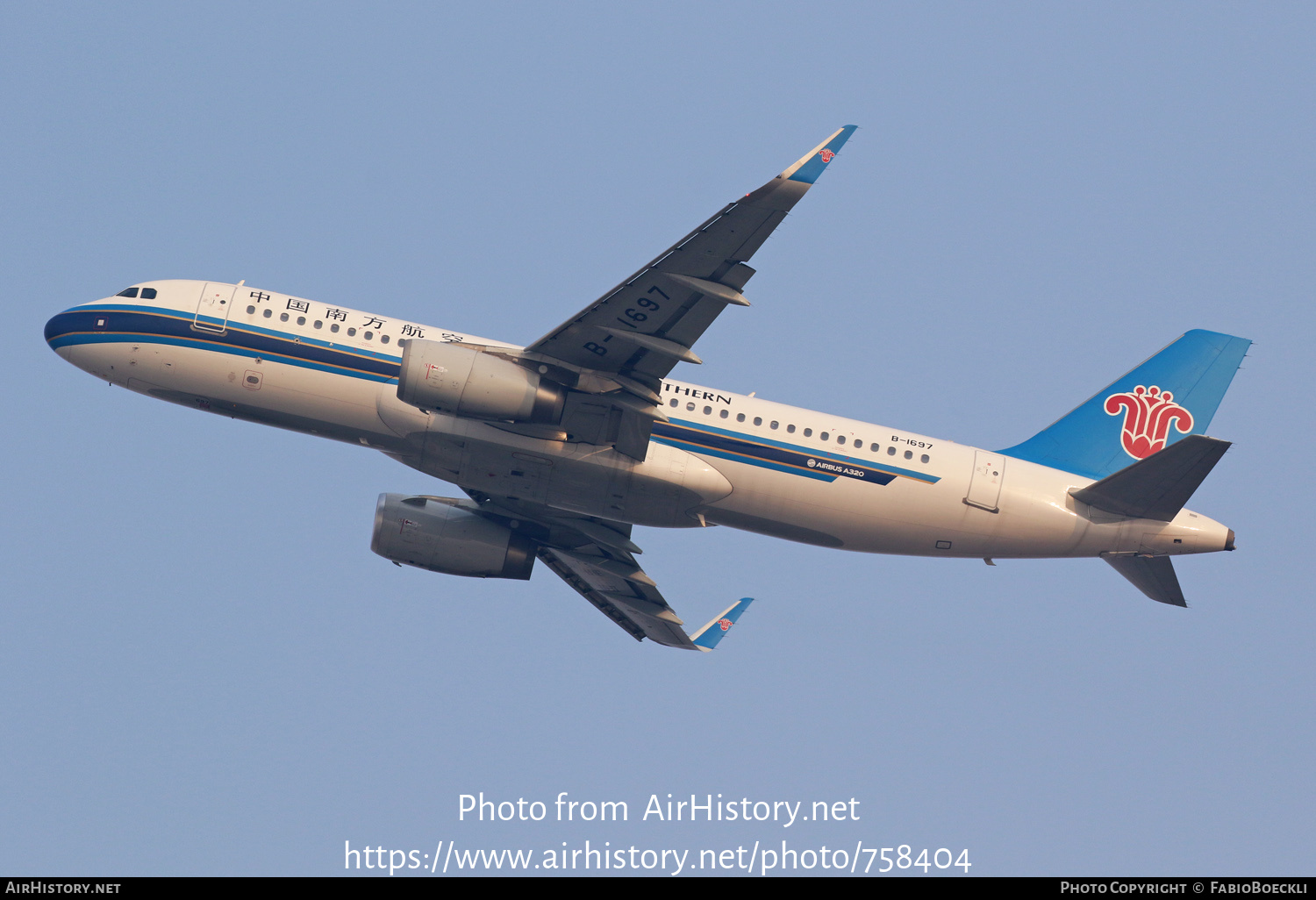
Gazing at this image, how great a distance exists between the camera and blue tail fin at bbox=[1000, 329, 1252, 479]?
1574 inches

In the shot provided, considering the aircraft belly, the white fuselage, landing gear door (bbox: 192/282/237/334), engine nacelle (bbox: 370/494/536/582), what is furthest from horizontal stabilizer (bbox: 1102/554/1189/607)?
landing gear door (bbox: 192/282/237/334)

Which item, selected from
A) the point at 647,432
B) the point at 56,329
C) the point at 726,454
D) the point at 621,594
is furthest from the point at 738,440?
the point at 56,329

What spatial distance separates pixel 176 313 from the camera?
125ft

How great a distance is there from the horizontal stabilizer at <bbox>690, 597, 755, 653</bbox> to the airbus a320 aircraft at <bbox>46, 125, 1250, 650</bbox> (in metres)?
7.19

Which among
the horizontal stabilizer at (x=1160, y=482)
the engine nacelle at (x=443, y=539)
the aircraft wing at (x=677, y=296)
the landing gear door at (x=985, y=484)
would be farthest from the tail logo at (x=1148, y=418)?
the engine nacelle at (x=443, y=539)

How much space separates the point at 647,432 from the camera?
117 feet

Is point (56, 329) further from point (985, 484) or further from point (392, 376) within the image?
point (985, 484)

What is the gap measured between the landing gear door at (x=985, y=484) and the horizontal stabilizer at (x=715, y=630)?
34.4 feet

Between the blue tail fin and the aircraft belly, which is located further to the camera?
the blue tail fin

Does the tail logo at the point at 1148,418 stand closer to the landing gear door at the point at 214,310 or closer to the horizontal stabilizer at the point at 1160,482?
the horizontal stabilizer at the point at 1160,482

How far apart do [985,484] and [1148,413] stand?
6.76 metres

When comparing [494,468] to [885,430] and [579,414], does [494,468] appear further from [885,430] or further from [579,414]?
[885,430]

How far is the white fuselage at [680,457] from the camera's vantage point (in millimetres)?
36531

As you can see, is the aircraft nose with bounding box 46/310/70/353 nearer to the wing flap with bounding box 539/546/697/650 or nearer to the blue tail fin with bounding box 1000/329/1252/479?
the wing flap with bounding box 539/546/697/650
